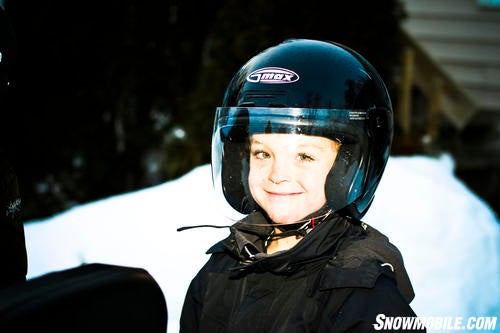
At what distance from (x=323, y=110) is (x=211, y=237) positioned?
152cm

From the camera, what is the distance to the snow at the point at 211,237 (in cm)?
306

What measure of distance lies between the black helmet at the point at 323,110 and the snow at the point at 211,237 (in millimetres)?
1015

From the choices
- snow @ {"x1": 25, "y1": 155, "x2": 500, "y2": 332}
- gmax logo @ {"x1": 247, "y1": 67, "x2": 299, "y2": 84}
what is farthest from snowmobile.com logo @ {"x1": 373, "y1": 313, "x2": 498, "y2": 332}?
gmax logo @ {"x1": 247, "y1": 67, "x2": 299, "y2": 84}

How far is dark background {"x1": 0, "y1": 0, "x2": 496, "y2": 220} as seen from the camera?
537cm

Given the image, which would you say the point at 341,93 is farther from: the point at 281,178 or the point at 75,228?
the point at 75,228

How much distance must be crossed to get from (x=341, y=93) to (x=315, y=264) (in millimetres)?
618

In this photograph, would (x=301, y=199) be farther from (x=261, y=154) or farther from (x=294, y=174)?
(x=261, y=154)

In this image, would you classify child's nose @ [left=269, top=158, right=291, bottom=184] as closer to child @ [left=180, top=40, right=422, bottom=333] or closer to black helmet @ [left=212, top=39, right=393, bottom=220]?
child @ [left=180, top=40, right=422, bottom=333]

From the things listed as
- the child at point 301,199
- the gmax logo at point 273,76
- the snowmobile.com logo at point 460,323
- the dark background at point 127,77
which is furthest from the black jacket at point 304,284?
the dark background at point 127,77

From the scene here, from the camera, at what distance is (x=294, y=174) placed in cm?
197

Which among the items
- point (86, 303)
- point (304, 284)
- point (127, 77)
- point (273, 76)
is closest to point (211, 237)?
point (273, 76)

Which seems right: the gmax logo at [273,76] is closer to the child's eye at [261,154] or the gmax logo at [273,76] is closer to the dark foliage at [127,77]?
the child's eye at [261,154]

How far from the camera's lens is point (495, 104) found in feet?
A: 30.4

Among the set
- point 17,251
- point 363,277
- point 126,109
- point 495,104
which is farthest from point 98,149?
point 495,104
